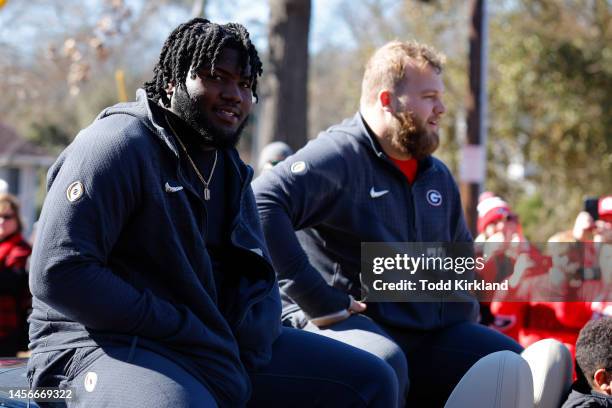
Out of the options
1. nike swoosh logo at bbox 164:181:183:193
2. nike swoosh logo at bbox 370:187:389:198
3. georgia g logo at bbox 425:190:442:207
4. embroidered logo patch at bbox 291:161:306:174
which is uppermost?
nike swoosh logo at bbox 164:181:183:193

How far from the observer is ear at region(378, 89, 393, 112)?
392 cm

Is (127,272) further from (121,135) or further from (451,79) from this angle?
(451,79)

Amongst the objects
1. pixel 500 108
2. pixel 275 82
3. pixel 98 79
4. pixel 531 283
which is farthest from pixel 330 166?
pixel 98 79

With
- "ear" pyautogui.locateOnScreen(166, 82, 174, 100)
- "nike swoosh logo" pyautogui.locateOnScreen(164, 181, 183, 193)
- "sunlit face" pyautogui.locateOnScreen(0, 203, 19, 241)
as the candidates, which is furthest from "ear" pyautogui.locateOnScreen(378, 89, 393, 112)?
"sunlit face" pyautogui.locateOnScreen(0, 203, 19, 241)

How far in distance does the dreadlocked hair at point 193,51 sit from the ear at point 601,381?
5.71ft

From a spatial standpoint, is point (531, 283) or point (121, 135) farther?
point (531, 283)

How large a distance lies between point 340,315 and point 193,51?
1.29 metres

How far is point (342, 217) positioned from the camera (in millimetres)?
3773

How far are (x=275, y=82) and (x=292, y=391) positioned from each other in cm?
894

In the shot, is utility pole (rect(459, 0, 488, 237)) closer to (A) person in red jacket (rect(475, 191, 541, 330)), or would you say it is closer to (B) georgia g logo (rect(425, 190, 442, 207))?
(A) person in red jacket (rect(475, 191, 541, 330))

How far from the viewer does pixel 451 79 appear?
2053cm

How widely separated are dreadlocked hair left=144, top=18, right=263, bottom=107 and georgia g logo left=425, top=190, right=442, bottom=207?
50.2 inches

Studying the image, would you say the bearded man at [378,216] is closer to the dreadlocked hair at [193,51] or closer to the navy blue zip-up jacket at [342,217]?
the navy blue zip-up jacket at [342,217]

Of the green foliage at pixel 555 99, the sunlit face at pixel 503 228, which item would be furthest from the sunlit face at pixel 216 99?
the green foliage at pixel 555 99
